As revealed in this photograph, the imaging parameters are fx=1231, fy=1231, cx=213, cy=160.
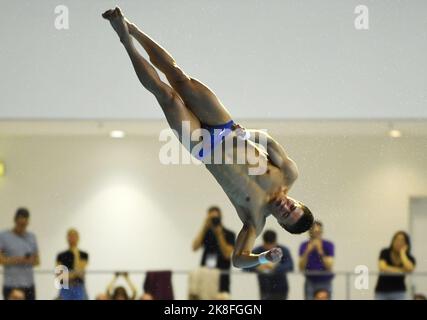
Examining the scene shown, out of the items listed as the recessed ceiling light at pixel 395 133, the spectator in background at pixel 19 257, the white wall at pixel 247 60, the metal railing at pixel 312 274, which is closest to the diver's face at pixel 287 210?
the metal railing at pixel 312 274

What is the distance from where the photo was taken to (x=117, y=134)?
36.2 feet

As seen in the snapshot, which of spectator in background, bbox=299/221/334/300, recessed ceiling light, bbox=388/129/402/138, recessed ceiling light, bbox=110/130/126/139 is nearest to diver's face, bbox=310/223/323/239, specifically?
spectator in background, bbox=299/221/334/300

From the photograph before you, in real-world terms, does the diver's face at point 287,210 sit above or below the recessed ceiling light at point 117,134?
below

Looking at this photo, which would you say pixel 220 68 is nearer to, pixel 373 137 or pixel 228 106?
pixel 228 106

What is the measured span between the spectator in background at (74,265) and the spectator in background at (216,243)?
102 cm

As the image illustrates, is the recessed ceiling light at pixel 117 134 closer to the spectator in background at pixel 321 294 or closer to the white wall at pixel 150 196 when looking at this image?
the white wall at pixel 150 196

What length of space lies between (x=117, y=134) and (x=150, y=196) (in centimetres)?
68

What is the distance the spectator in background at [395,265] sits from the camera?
30.5 feet

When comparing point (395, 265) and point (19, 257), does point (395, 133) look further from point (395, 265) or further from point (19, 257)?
point (19, 257)

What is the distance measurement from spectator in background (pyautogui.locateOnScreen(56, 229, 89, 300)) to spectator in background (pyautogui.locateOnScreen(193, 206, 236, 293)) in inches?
40.2

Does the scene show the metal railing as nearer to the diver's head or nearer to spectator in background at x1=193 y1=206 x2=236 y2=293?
spectator in background at x1=193 y1=206 x2=236 y2=293

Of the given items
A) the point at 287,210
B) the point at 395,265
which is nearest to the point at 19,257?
the point at 395,265
